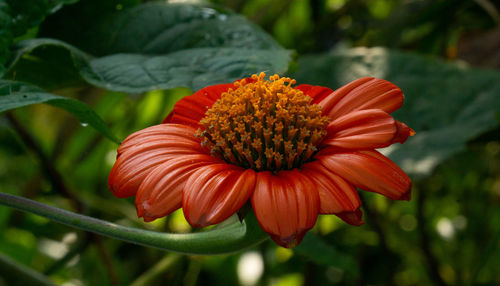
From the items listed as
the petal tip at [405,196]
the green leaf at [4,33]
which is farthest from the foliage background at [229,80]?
the petal tip at [405,196]

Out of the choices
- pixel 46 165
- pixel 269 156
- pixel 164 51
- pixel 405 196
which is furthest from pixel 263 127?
pixel 46 165

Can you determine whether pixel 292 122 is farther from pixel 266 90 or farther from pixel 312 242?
pixel 312 242

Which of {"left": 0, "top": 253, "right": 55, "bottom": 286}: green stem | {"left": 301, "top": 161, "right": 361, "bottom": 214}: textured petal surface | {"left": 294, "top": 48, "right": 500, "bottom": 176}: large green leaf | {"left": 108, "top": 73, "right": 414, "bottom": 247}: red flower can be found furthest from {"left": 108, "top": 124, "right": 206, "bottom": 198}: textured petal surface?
{"left": 294, "top": 48, "right": 500, "bottom": 176}: large green leaf

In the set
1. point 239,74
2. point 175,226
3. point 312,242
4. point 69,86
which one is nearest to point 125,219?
point 175,226

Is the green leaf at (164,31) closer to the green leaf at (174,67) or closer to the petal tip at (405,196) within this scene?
the green leaf at (174,67)

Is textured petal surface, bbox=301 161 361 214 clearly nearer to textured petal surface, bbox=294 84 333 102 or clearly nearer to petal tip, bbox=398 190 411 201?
petal tip, bbox=398 190 411 201

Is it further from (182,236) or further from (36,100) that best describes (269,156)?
(36,100)

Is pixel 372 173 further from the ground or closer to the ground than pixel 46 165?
further from the ground
